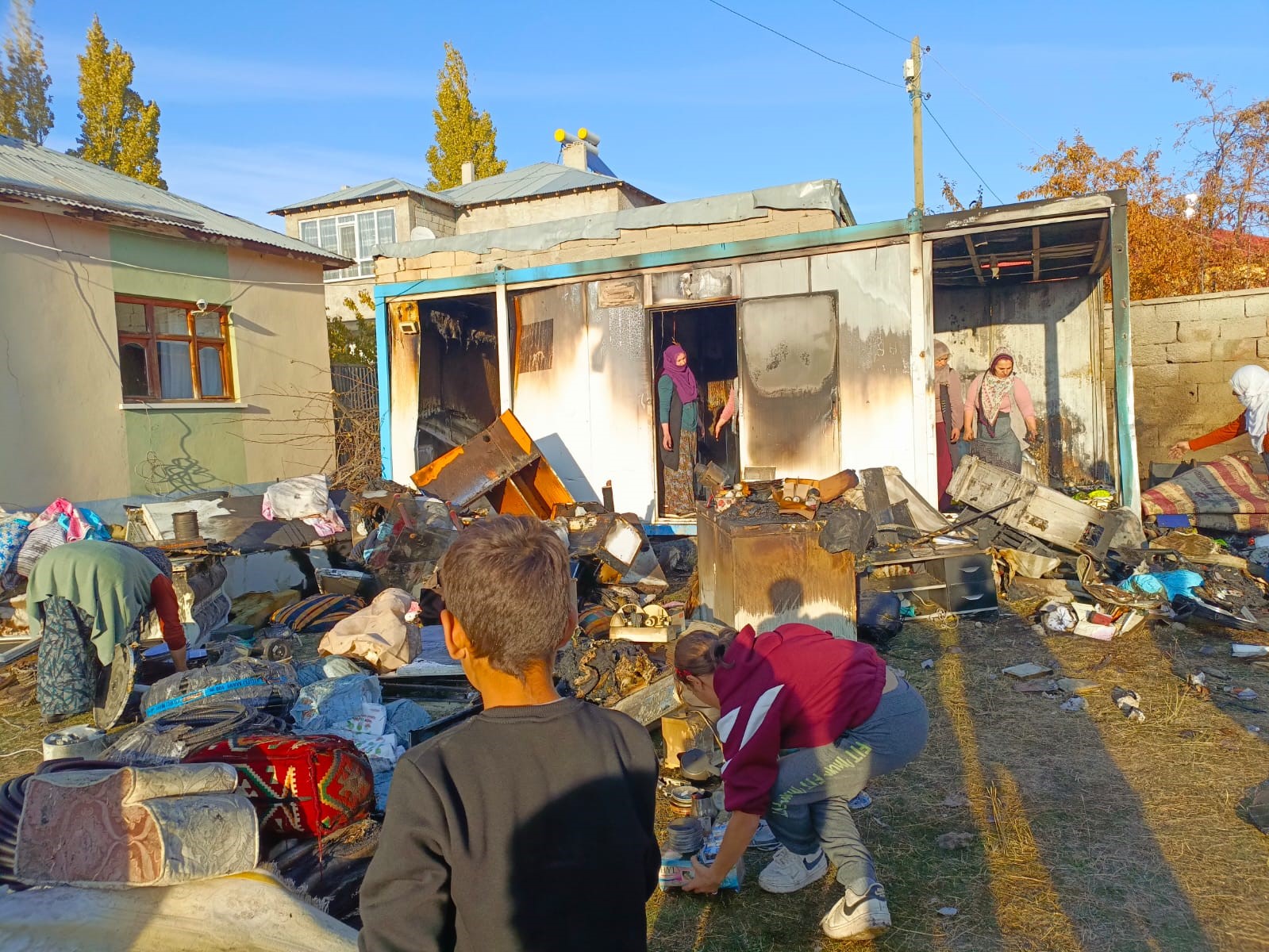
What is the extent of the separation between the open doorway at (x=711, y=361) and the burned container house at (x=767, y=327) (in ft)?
0.29

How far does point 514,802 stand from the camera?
4.49 ft

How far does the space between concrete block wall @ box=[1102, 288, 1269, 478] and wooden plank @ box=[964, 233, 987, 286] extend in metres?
1.69

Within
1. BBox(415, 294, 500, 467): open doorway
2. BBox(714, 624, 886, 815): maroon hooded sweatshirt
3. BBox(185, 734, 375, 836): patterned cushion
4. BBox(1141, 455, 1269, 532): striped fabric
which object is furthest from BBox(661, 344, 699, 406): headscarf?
BBox(714, 624, 886, 815): maroon hooded sweatshirt

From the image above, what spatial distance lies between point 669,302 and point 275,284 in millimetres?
7856

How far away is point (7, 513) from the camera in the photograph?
8.57 meters

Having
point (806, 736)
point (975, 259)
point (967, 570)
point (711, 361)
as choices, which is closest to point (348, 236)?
point (711, 361)

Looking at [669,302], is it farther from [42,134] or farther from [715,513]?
[42,134]

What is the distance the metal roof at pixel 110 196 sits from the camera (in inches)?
413

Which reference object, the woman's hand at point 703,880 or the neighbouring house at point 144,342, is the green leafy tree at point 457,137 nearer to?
the neighbouring house at point 144,342

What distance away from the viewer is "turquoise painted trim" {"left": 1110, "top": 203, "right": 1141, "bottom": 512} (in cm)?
723

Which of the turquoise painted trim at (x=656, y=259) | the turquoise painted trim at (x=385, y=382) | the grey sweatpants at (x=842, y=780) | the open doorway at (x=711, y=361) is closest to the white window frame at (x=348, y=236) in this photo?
the open doorway at (x=711, y=361)

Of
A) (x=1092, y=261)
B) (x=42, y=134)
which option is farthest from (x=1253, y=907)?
(x=42, y=134)

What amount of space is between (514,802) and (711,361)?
11504 millimetres

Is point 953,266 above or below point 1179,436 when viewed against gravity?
above
